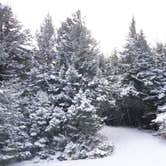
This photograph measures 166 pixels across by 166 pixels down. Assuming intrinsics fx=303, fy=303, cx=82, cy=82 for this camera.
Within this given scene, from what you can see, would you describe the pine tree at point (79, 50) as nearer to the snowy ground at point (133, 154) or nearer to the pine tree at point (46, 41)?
the pine tree at point (46, 41)

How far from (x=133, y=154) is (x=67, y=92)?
4.70m

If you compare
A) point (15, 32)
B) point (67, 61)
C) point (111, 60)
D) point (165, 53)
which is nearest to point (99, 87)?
point (67, 61)

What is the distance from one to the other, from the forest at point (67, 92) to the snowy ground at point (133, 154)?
0.57 meters

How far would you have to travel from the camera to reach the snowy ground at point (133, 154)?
1254 centimetres

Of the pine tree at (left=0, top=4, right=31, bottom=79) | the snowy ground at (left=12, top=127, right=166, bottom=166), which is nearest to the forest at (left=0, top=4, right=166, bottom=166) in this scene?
the pine tree at (left=0, top=4, right=31, bottom=79)

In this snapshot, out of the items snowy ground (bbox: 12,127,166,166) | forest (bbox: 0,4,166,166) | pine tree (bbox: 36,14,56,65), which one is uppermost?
pine tree (bbox: 36,14,56,65)

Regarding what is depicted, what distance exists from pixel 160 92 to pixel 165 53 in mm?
5286

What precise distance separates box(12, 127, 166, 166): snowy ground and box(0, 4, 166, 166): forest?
57 centimetres

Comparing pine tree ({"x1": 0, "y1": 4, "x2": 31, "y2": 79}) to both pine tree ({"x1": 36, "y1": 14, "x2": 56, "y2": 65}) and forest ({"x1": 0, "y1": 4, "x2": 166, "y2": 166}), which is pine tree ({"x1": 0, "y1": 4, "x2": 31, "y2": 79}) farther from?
pine tree ({"x1": 36, "y1": 14, "x2": 56, "y2": 65})

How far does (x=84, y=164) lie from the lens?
42.5 ft

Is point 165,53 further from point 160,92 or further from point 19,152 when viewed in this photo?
point 19,152

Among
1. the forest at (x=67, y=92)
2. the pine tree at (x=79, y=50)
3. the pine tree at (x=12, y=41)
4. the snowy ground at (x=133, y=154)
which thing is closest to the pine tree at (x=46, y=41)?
the forest at (x=67, y=92)

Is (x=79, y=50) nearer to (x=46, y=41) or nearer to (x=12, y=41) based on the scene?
(x=12, y=41)

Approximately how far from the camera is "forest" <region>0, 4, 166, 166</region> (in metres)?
14.2
